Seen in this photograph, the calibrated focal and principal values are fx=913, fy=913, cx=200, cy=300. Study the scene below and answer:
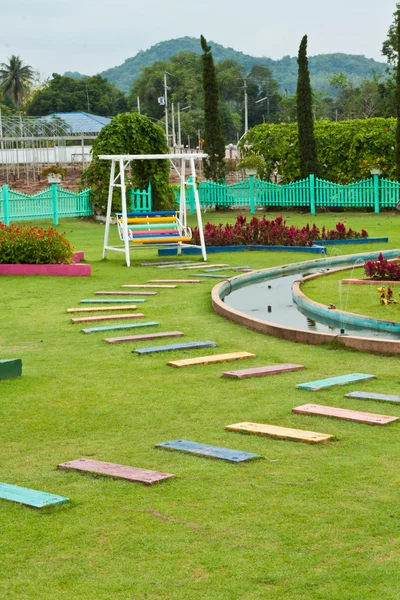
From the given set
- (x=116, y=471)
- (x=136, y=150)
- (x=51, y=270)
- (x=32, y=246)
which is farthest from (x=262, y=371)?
(x=136, y=150)

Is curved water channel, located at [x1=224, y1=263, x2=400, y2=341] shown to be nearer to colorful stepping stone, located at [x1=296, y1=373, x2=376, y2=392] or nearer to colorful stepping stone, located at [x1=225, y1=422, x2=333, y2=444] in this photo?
colorful stepping stone, located at [x1=296, y1=373, x2=376, y2=392]

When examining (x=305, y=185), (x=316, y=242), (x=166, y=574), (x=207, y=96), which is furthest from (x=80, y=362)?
(x=207, y=96)

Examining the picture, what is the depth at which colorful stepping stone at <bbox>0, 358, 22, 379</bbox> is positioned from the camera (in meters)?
7.34

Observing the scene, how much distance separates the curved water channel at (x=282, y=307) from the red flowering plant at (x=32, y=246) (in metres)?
3.35

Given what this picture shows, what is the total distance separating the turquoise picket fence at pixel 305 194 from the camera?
30797 mm

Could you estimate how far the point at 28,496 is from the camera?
445cm

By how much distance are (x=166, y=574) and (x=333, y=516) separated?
943 mm

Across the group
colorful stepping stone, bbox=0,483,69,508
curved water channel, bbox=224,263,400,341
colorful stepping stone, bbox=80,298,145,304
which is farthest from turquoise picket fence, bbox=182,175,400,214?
colorful stepping stone, bbox=0,483,69,508

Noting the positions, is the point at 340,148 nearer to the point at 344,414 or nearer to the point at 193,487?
the point at 344,414

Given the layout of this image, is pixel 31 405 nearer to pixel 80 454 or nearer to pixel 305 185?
pixel 80 454

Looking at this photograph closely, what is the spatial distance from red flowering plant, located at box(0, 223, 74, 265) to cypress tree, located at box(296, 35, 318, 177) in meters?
19.4

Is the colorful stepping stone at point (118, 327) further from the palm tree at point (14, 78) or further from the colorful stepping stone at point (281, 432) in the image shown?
the palm tree at point (14, 78)

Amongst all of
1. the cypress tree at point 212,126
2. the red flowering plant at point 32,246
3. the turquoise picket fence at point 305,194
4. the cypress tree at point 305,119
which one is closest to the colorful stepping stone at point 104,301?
the red flowering plant at point 32,246

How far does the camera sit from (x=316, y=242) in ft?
65.9
